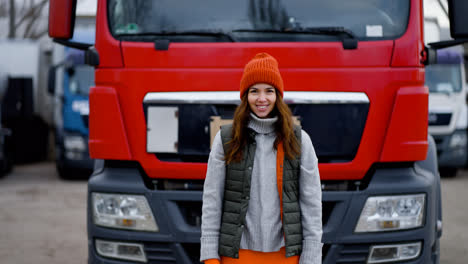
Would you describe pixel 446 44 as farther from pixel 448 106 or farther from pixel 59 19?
pixel 448 106

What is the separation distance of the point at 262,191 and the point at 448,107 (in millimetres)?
10903

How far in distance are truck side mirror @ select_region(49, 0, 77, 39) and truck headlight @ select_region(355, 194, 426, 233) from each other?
218 centimetres

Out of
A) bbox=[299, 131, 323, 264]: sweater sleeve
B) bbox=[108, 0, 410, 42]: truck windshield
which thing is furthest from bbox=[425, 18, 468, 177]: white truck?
bbox=[299, 131, 323, 264]: sweater sleeve

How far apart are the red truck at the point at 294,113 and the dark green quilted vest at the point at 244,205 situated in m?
1.02

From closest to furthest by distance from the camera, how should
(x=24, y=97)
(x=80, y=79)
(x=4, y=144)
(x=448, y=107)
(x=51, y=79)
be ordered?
1. (x=51, y=79)
2. (x=80, y=79)
3. (x=448, y=107)
4. (x=4, y=144)
5. (x=24, y=97)

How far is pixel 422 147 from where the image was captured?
3809mm

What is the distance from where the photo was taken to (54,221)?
27.4ft

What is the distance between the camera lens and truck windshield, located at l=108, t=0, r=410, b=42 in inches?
154

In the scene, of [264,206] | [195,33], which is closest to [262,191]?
[264,206]

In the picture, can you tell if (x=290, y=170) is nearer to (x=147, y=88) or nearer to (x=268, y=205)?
(x=268, y=205)

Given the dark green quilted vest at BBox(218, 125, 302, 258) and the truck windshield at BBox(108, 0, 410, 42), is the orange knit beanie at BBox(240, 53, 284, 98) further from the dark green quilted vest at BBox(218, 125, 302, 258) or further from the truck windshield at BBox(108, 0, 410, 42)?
the truck windshield at BBox(108, 0, 410, 42)

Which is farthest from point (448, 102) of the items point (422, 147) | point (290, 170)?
point (290, 170)

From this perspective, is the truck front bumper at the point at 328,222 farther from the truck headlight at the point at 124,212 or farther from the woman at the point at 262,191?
the woman at the point at 262,191

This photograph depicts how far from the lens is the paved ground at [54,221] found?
6286 millimetres
